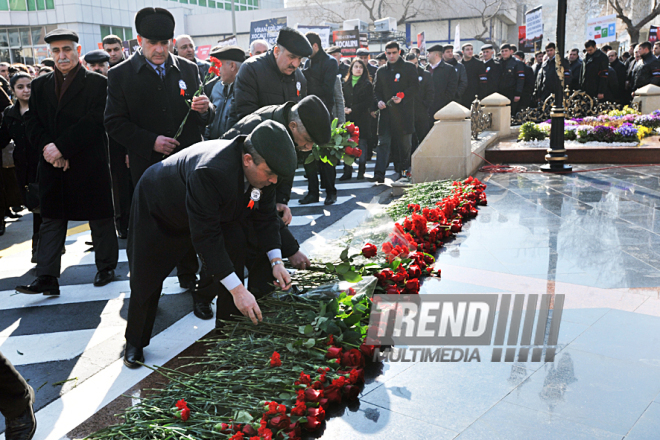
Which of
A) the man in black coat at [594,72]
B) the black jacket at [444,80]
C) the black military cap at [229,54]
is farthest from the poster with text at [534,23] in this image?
the black military cap at [229,54]

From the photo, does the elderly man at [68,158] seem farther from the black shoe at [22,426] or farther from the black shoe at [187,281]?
the black shoe at [22,426]

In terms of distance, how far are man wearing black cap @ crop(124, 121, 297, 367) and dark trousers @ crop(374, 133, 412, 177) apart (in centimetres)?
654

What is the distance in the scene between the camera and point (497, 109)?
1328cm

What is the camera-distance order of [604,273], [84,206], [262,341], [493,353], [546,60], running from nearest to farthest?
[262,341], [493,353], [604,273], [84,206], [546,60]

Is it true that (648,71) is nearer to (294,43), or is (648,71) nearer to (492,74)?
(492,74)

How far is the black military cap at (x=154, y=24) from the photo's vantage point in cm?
452

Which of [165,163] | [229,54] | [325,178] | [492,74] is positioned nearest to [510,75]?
[492,74]

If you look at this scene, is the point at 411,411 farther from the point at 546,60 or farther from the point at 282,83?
the point at 546,60

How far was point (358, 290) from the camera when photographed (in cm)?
365

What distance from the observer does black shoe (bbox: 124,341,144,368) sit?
3613 millimetres

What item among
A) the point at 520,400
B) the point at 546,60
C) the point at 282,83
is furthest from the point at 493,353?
the point at 546,60

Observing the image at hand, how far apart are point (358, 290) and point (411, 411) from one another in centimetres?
100

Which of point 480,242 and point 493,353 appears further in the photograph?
point 480,242

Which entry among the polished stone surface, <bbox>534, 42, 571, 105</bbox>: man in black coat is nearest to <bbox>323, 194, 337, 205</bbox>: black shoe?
the polished stone surface
